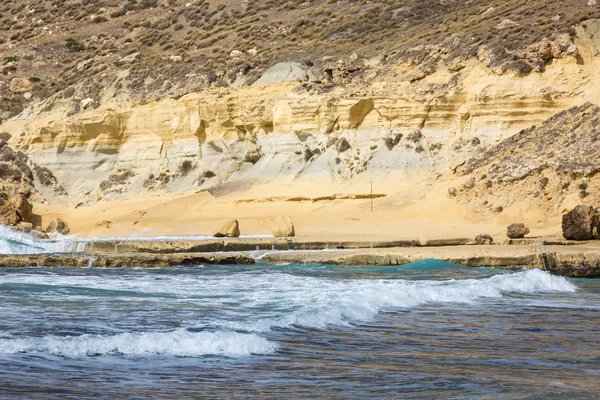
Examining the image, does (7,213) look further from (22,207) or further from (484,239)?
(484,239)

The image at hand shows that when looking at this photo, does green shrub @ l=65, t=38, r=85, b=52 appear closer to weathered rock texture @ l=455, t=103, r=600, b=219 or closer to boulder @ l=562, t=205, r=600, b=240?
weathered rock texture @ l=455, t=103, r=600, b=219

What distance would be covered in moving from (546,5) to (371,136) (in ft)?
33.4

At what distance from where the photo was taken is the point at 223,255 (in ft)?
71.4

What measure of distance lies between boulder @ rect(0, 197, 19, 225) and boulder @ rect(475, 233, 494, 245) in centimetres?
1686

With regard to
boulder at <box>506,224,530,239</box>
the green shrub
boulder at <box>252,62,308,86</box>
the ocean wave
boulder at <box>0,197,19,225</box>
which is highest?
the green shrub

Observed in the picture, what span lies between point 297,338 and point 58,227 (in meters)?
23.5

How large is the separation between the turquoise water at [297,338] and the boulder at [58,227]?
15.1 metres

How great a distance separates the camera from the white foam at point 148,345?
936cm

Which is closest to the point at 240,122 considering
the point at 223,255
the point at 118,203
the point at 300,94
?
the point at 300,94

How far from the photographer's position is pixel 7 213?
32.6 metres

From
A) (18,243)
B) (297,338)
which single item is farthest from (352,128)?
(297,338)

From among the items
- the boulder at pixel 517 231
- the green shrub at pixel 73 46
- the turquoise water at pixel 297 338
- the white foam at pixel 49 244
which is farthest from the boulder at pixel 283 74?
the green shrub at pixel 73 46

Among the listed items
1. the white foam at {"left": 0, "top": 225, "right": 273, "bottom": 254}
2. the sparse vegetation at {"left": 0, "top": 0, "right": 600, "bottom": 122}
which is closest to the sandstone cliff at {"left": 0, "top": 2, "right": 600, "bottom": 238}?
the sparse vegetation at {"left": 0, "top": 0, "right": 600, "bottom": 122}

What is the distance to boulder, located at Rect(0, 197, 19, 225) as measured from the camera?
3231cm
